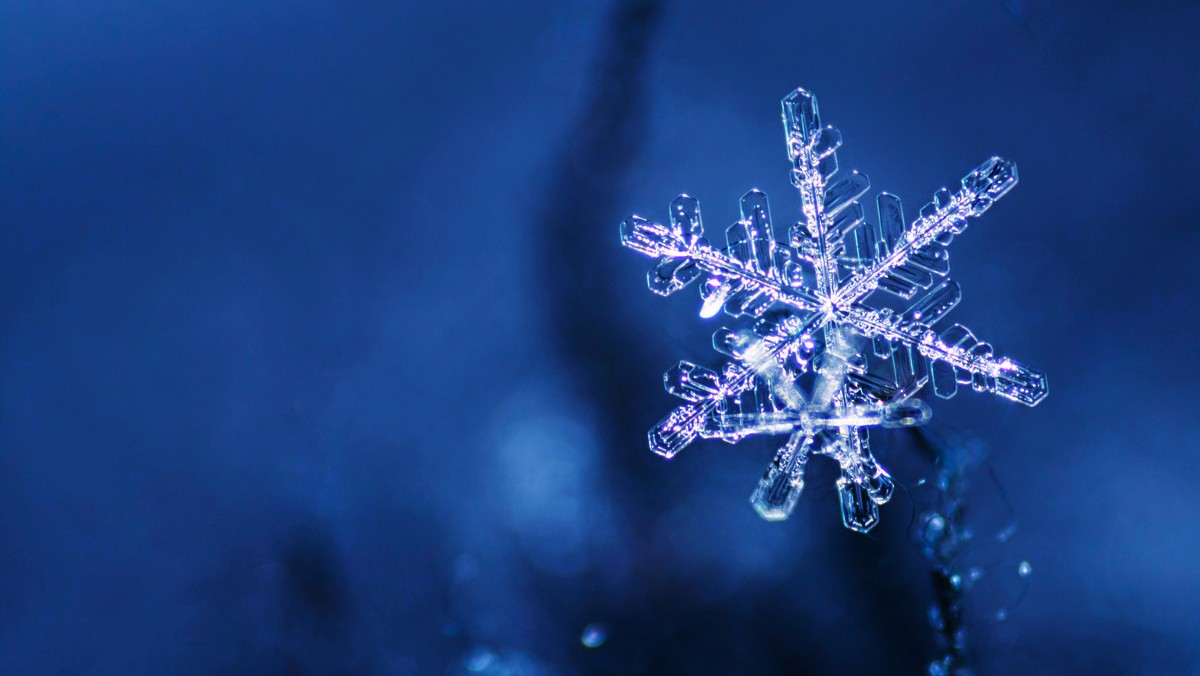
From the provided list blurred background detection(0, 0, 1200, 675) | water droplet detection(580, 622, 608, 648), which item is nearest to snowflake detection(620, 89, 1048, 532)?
blurred background detection(0, 0, 1200, 675)

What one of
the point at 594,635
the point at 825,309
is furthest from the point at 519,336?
the point at 825,309

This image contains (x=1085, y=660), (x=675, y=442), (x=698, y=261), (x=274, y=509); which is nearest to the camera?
(x=698, y=261)

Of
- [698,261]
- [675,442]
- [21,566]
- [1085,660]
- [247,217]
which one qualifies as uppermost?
[247,217]

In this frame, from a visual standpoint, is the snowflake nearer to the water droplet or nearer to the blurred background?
the blurred background

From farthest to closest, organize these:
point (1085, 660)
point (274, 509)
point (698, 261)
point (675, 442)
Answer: point (274, 509)
point (1085, 660)
point (675, 442)
point (698, 261)

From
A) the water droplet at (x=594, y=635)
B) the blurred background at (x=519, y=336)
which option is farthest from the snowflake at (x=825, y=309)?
the water droplet at (x=594, y=635)

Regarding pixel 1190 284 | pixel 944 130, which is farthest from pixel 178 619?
Answer: pixel 1190 284

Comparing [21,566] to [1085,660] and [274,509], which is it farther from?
[1085,660]

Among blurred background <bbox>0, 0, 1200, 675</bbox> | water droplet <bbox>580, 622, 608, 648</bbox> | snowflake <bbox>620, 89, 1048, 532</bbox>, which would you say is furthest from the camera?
water droplet <bbox>580, 622, 608, 648</bbox>
